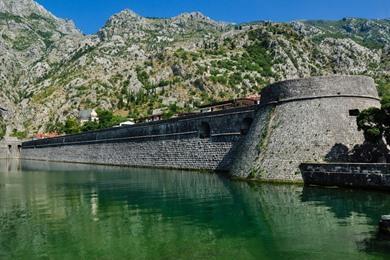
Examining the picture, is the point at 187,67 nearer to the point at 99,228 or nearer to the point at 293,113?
the point at 293,113

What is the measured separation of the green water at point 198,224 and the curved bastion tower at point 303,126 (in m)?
2.85

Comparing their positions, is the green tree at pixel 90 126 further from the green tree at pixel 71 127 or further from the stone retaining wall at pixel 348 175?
the stone retaining wall at pixel 348 175

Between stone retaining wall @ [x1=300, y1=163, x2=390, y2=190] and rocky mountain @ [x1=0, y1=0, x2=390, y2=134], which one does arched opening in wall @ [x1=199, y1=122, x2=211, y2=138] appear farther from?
rocky mountain @ [x1=0, y1=0, x2=390, y2=134]

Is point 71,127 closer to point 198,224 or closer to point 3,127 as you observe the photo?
point 3,127

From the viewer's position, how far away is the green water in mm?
16312

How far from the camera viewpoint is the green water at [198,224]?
16312 millimetres

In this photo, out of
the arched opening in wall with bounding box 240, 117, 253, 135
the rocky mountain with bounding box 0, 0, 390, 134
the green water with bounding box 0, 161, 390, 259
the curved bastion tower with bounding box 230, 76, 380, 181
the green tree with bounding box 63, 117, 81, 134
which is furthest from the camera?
the rocky mountain with bounding box 0, 0, 390, 134

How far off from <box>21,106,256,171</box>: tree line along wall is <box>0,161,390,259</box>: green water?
12.8m

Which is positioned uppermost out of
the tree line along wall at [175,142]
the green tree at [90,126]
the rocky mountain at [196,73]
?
the rocky mountain at [196,73]

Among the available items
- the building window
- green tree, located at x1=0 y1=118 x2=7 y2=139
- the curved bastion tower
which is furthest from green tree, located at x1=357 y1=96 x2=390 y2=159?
green tree, located at x1=0 y1=118 x2=7 y2=139

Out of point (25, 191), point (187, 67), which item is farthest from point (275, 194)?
point (187, 67)

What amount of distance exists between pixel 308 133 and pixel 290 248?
20424 mm

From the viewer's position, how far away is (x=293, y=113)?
37.6 m

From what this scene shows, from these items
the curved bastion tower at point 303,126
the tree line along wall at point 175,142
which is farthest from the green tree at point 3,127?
the curved bastion tower at point 303,126
